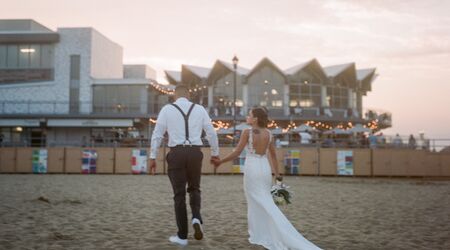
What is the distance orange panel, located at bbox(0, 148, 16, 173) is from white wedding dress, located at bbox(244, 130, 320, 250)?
873 inches

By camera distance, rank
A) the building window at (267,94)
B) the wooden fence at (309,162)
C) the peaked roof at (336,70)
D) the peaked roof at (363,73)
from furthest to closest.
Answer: the peaked roof at (363,73) < the peaked roof at (336,70) < the building window at (267,94) < the wooden fence at (309,162)

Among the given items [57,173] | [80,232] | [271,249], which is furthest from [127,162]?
[271,249]

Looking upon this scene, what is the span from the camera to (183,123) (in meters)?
6.11

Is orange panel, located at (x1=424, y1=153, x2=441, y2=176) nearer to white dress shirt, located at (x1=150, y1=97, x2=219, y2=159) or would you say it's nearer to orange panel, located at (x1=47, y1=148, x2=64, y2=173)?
orange panel, located at (x1=47, y1=148, x2=64, y2=173)

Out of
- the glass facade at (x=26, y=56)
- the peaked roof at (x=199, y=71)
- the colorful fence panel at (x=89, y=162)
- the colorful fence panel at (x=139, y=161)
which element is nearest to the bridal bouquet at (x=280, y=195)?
the colorful fence panel at (x=139, y=161)

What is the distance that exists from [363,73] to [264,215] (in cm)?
4935

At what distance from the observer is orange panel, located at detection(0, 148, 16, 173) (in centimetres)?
2517

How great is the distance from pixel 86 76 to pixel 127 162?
18683 millimetres

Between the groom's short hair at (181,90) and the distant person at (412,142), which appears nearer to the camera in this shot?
the groom's short hair at (181,90)

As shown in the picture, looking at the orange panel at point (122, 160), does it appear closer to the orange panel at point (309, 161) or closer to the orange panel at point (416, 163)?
the orange panel at point (309, 161)

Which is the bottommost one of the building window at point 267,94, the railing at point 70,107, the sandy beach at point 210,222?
the sandy beach at point 210,222

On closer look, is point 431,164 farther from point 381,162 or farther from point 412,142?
point 381,162

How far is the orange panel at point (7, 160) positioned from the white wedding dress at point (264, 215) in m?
22.2

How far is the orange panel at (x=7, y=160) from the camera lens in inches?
991
